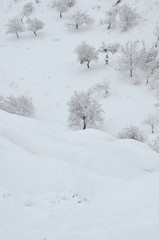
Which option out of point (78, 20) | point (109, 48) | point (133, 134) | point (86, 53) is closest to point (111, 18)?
point (78, 20)

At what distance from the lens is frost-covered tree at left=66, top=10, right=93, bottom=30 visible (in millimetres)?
36688

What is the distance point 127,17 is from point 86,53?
10.1 metres

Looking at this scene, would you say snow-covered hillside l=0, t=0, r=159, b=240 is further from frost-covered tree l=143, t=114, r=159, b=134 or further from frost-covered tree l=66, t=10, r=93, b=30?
frost-covered tree l=66, t=10, r=93, b=30

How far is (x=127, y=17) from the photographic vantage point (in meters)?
34.4

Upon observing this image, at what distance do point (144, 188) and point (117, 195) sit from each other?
1.07m

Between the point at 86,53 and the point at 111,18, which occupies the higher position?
the point at 111,18

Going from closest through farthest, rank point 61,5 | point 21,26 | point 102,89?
point 102,89 → point 21,26 → point 61,5

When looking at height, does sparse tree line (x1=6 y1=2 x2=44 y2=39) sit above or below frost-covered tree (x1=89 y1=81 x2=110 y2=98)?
above

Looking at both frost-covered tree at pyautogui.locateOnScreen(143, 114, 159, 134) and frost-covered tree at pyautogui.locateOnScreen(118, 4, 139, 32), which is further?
frost-covered tree at pyautogui.locateOnScreen(118, 4, 139, 32)

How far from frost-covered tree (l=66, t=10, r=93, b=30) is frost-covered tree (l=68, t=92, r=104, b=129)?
1829 centimetres

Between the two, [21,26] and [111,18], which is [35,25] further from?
[111,18]

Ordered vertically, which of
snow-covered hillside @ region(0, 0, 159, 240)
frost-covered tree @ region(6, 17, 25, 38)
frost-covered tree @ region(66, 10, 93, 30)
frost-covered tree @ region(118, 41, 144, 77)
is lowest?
snow-covered hillside @ region(0, 0, 159, 240)

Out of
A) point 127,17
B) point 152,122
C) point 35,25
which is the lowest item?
Answer: point 152,122

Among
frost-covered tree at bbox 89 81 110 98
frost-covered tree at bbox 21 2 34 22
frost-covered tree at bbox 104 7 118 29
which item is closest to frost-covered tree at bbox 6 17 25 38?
frost-covered tree at bbox 21 2 34 22
